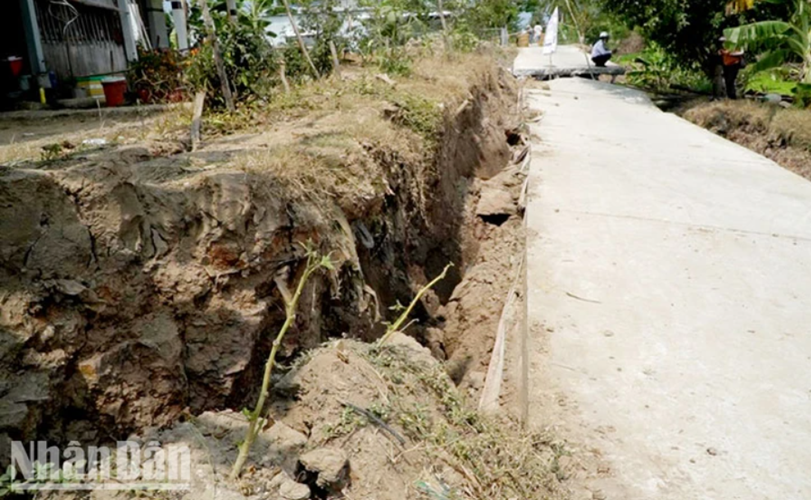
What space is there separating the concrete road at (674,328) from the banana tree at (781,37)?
6.20 meters

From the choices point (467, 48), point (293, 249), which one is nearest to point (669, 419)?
point (293, 249)

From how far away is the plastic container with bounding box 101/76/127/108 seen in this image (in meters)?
8.40

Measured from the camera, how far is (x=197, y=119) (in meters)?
5.34

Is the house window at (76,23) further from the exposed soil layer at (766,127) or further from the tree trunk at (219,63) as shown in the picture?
the exposed soil layer at (766,127)

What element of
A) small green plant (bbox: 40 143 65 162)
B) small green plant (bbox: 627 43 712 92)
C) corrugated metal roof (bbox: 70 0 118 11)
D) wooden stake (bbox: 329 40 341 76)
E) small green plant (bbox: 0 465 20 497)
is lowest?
small green plant (bbox: 0 465 20 497)

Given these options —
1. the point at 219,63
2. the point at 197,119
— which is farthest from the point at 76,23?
the point at 197,119

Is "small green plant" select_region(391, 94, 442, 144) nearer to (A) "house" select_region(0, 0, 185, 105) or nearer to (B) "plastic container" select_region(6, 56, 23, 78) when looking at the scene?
(A) "house" select_region(0, 0, 185, 105)

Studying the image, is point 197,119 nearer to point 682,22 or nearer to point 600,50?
point 682,22

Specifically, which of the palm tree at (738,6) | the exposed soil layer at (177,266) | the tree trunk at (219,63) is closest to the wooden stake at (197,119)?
the exposed soil layer at (177,266)

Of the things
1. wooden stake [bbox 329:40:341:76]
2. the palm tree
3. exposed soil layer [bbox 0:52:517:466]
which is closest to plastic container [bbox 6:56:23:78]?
exposed soil layer [bbox 0:52:517:466]

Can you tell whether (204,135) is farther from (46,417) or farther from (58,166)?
(46,417)

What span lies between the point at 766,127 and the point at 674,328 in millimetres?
9087

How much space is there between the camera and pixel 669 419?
3.18 meters

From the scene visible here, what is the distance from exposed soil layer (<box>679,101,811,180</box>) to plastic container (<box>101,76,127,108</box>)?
10.3m
